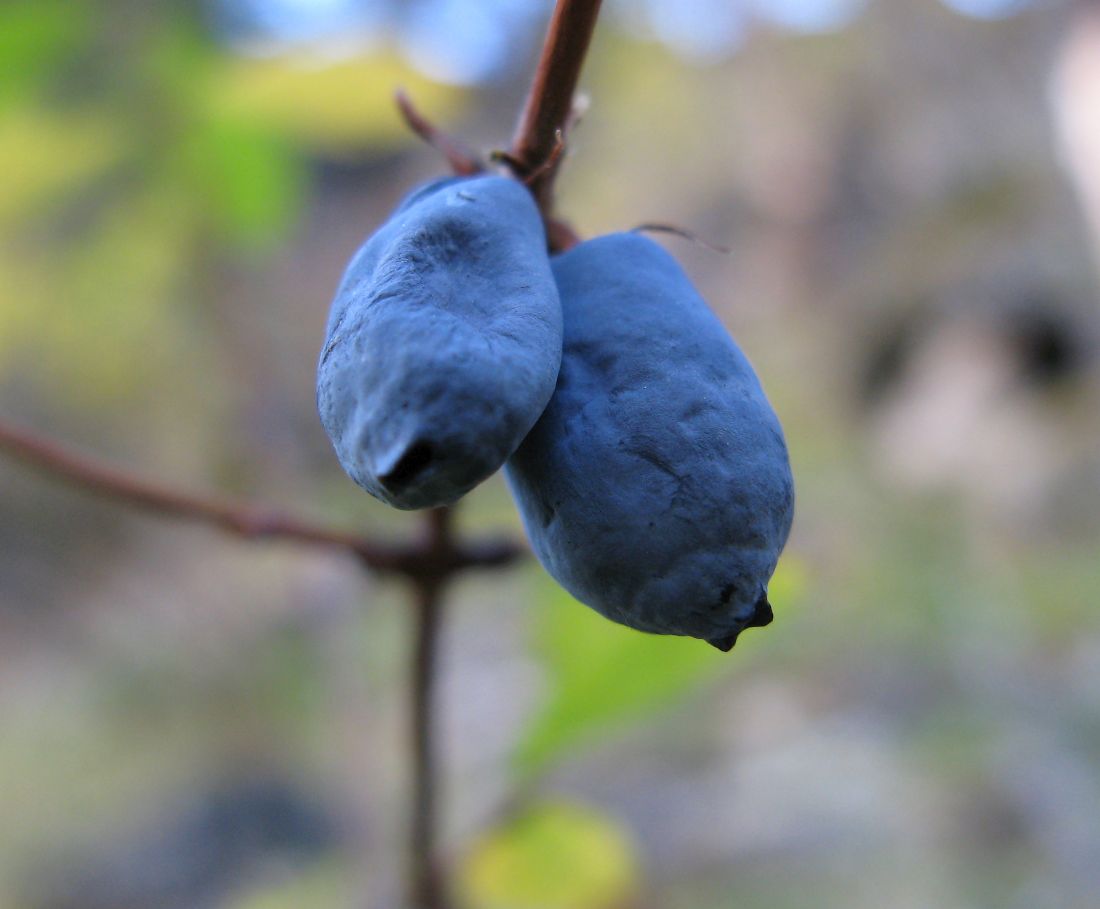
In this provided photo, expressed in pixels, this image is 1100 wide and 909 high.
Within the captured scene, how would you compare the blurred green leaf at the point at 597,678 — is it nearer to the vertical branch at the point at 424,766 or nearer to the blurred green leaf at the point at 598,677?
the blurred green leaf at the point at 598,677

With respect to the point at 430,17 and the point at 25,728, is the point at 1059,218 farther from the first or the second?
the point at 25,728

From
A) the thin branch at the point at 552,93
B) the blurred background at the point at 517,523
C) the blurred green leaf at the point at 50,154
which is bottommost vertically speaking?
the blurred background at the point at 517,523

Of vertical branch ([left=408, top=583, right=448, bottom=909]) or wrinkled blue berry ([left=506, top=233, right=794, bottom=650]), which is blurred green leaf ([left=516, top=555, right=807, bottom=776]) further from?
wrinkled blue berry ([left=506, top=233, right=794, bottom=650])

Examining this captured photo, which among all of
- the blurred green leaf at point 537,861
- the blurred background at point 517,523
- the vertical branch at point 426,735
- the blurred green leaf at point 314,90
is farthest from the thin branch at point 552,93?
the blurred green leaf at point 314,90

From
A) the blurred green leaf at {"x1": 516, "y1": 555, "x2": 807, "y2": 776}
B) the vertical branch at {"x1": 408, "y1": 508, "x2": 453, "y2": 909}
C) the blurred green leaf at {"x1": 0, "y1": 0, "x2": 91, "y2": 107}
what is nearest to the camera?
the vertical branch at {"x1": 408, "y1": 508, "x2": 453, "y2": 909}

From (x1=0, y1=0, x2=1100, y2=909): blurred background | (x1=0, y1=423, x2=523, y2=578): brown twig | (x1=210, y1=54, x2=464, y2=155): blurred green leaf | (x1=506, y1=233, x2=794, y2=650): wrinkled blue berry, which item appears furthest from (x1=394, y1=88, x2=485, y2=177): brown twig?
(x1=210, y1=54, x2=464, y2=155): blurred green leaf

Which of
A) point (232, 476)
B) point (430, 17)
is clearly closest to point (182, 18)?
point (232, 476)

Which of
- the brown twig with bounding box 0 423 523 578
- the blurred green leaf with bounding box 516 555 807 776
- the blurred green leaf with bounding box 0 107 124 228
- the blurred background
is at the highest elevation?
the brown twig with bounding box 0 423 523 578
